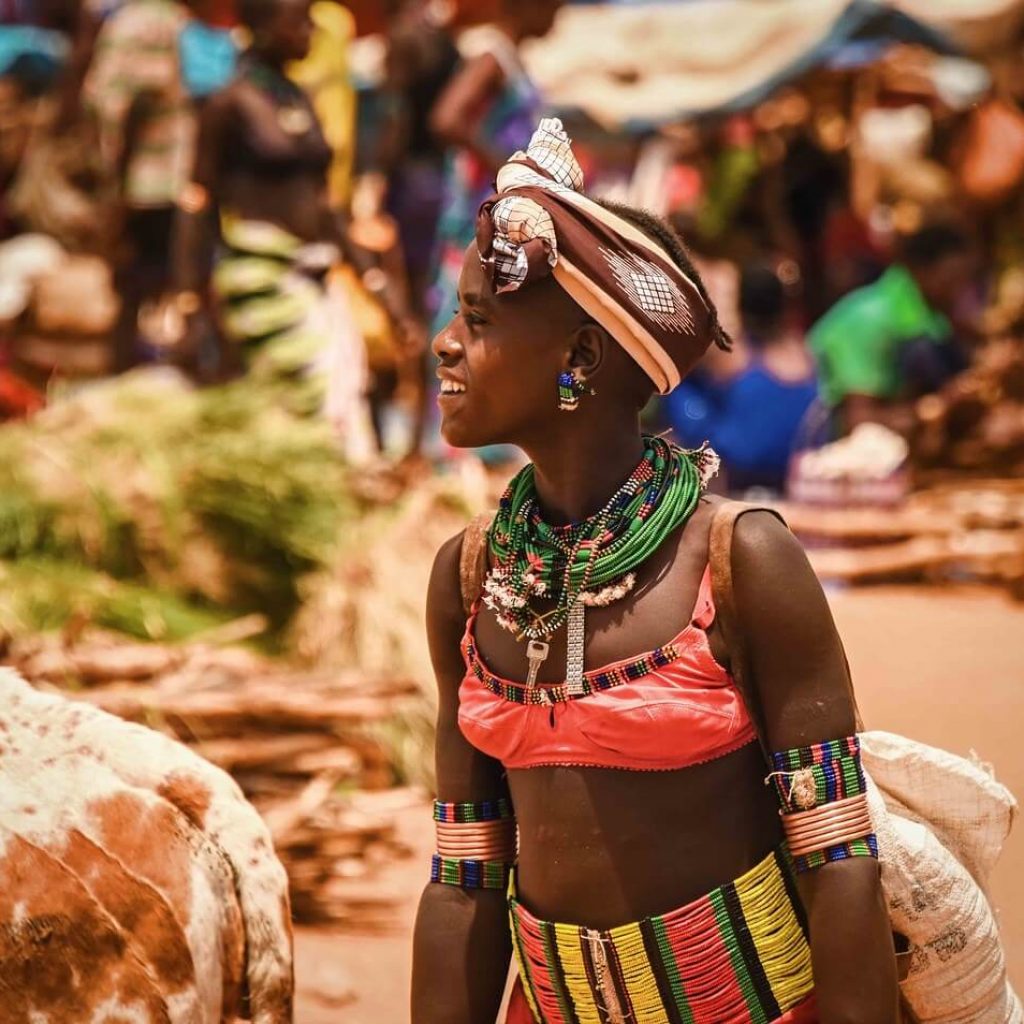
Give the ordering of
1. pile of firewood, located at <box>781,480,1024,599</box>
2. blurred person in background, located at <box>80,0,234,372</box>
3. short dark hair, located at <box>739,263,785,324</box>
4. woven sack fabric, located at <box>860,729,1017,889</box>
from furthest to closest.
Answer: blurred person in background, located at <box>80,0,234,372</box> < short dark hair, located at <box>739,263,785,324</box> < pile of firewood, located at <box>781,480,1024,599</box> < woven sack fabric, located at <box>860,729,1017,889</box>

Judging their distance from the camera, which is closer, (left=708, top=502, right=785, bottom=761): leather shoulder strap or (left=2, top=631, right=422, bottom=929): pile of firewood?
(left=708, top=502, right=785, bottom=761): leather shoulder strap

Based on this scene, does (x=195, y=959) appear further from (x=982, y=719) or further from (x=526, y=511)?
(x=982, y=719)

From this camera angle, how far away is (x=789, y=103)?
11438mm

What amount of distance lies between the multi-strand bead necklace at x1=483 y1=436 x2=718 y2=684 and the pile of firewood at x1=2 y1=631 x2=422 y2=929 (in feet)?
8.16

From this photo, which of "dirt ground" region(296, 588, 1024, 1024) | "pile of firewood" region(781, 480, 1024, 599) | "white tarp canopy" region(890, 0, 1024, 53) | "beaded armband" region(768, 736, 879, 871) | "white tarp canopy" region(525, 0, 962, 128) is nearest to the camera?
"beaded armband" region(768, 736, 879, 871)

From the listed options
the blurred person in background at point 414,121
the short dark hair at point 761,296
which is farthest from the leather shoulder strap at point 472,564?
the blurred person in background at point 414,121

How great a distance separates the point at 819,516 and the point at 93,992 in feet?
19.6

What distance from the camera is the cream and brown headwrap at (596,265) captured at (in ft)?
6.59

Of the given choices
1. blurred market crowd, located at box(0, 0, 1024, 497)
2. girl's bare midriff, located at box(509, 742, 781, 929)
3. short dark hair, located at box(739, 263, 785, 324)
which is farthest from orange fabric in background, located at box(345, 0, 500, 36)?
girl's bare midriff, located at box(509, 742, 781, 929)

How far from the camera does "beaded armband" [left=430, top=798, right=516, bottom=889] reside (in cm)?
224

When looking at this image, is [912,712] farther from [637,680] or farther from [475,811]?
[637,680]

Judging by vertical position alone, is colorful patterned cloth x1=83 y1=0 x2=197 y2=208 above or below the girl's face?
above

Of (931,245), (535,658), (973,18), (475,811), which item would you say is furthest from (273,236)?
(535,658)

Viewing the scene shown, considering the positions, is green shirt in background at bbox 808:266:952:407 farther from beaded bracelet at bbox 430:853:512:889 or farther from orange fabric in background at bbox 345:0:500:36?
beaded bracelet at bbox 430:853:512:889
